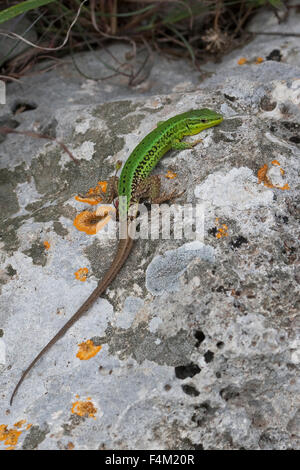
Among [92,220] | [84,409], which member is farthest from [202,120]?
[84,409]

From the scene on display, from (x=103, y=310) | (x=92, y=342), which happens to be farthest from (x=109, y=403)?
(x=103, y=310)

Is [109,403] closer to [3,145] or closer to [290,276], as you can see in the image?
[290,276]

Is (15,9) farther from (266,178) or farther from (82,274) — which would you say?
(266,178)

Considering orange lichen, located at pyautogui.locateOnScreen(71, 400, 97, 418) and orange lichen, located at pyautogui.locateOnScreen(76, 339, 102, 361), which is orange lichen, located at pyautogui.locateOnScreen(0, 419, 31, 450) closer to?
orange lichen, located at pyautogui.locateOnScreen(71, 400, 97, 418)

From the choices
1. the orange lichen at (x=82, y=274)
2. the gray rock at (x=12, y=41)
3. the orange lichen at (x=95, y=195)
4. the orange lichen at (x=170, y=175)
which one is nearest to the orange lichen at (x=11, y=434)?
the orange lichen at (x=82, y=274)

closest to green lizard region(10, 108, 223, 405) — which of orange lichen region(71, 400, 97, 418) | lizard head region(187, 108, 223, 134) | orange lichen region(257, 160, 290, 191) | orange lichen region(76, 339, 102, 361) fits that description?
lizard head region(187, 108, 223, 134)
